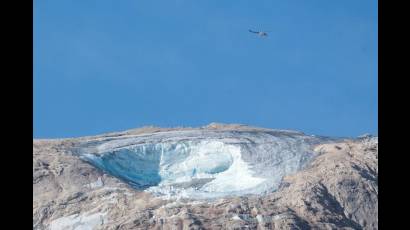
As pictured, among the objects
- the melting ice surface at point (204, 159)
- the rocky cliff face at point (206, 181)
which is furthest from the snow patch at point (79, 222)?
the melting ice surface at point (204, 159)

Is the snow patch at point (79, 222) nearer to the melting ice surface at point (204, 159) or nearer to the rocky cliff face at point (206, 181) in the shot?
the rocky cliff face at point (206, 181)

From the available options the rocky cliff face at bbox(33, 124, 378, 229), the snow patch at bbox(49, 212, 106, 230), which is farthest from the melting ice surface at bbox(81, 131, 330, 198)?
the snow patch at bbox(49, 212, 106, 230)

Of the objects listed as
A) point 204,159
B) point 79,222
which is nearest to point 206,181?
point 204,159

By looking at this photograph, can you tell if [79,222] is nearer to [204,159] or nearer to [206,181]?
[206,181]

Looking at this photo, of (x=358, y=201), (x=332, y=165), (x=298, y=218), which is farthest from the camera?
(x=332, y=165)

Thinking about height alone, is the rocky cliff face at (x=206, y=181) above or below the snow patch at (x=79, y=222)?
above

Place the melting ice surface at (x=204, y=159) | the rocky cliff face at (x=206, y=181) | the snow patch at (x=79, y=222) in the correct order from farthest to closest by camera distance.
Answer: the melting ice surface at (x=204, y=159) < the snow patch at (x=79, y=222) < the rocky cliff face at (x=206, y=181)
